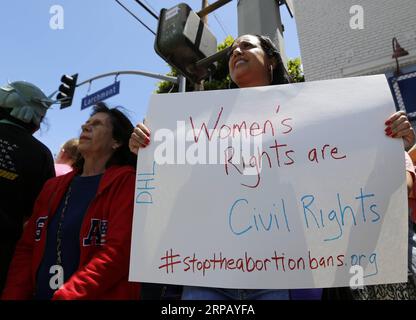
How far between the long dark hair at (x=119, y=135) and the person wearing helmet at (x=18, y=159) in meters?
0.22

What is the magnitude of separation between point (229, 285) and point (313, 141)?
59 cm

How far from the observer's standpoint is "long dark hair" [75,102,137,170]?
1.82 metres

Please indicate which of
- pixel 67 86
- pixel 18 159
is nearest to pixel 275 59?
pixel 18 159

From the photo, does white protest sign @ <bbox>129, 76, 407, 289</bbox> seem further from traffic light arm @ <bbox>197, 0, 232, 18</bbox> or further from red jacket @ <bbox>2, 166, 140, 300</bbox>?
traffic light arm @ <bbox>197, 0, 232, 18</bbox>

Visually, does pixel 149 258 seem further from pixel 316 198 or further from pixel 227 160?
pixel 316 198

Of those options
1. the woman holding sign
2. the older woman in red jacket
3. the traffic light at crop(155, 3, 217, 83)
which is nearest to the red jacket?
the older woman in red jacket

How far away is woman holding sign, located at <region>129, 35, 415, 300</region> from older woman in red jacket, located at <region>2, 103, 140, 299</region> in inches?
10.1

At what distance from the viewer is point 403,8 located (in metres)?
5.42

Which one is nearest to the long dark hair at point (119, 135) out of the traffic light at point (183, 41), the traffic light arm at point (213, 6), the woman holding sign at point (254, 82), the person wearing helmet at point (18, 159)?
the person wearing helmet at point (18, 159)

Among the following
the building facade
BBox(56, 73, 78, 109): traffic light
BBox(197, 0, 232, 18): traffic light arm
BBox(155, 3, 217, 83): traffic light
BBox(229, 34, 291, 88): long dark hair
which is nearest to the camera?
BBox(229, 34, 291, 88): long dark hair

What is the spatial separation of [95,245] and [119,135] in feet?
2.28

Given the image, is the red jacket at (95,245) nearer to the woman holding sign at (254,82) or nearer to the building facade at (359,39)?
the woman holding sign at (254,82)

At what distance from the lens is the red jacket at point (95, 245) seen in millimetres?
1230
